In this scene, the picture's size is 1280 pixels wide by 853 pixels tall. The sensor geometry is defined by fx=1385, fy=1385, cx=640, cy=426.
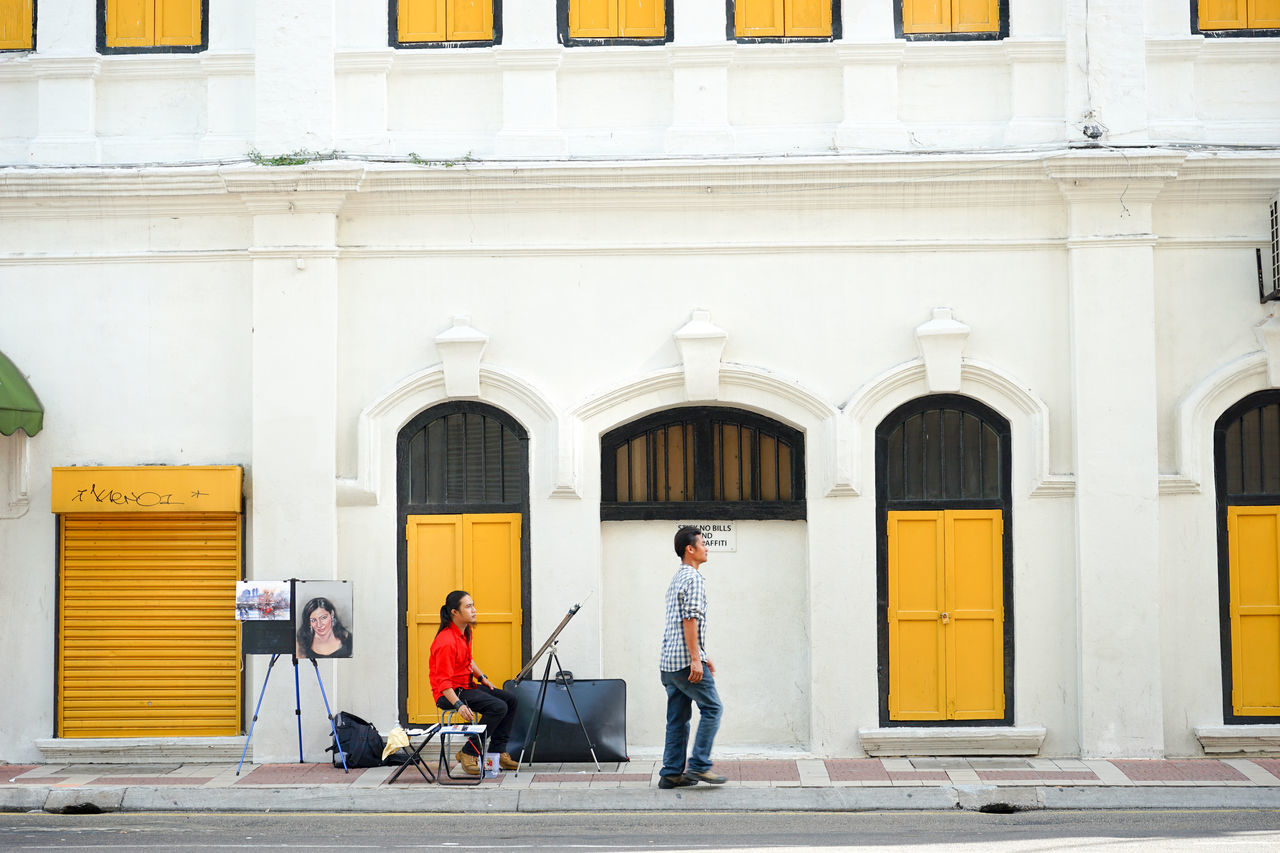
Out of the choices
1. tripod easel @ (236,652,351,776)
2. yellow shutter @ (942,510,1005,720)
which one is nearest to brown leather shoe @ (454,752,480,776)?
tripod easel @ (236,652,351,776)

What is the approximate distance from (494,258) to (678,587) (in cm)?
347

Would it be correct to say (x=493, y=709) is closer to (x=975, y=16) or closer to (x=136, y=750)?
(x=136, y=750)

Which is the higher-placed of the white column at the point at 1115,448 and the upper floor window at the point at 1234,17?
the upper floor window at the point at 1234,17

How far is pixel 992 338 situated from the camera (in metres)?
11.4

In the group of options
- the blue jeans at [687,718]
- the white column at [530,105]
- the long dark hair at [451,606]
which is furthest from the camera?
the white column at [530,105]

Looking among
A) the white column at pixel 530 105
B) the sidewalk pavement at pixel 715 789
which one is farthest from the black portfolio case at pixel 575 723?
the white column at pixel 530 105

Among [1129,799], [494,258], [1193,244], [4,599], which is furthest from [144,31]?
[1129,799]

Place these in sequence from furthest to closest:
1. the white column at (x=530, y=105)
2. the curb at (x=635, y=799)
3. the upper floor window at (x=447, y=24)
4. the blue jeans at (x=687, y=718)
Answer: the upper floor window at (x=447, y=24) < the white column at (x=530, y=105) < the blue jeans at (x=687, y=718) < the curb at (x=635, y=799)

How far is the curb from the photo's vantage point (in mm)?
9695

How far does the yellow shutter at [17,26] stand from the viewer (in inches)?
472

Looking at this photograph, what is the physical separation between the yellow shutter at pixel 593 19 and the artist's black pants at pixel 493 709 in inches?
215

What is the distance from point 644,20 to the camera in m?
11.6

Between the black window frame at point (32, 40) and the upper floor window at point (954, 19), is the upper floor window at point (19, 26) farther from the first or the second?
the upper floor window at point (954, 19)

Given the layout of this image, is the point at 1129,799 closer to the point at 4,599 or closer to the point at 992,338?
the point at 992,338
